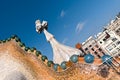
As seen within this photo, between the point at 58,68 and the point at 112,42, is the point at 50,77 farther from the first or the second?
the point at 112,42

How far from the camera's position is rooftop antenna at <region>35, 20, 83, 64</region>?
94.9 ft

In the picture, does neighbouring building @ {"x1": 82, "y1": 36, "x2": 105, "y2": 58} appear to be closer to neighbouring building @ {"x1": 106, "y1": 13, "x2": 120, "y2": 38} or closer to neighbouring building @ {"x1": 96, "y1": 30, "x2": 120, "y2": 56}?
neighbouring building @ {"x1": 96, "y1": 30, "x2": 120, "y2": 56}

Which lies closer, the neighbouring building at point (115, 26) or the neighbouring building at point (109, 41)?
the neighbouring building at point (109, 41)

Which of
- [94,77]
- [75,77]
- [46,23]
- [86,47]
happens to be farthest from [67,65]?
[86,47]

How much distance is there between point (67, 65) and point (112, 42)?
266 ft

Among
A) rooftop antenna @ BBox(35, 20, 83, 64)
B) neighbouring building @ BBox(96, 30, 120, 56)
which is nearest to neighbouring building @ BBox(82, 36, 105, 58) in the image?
neighbouring building @ BBox(96, 30, 120, 56)

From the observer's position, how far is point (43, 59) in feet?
102

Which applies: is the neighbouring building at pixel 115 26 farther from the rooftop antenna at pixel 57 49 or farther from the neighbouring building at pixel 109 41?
the rooftop antenna at pixel 57 49

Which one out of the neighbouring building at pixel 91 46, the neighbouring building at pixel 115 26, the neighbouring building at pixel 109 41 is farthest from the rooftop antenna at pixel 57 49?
the neighbouring building at pixel 115 26

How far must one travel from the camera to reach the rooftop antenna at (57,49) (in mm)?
28938

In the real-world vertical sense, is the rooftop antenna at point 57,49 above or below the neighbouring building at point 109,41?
below

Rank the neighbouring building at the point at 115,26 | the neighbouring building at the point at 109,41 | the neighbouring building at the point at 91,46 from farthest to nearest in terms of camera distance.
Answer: the neighbouring building at the point at 115,26 → the neighbouring building at the point at 109,41 → the neighbouring building at the point at 91,46

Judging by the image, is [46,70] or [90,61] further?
[46,70]

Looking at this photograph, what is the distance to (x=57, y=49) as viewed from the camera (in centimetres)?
3062
